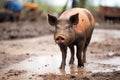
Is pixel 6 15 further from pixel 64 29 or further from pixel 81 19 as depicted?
pixel 64 29

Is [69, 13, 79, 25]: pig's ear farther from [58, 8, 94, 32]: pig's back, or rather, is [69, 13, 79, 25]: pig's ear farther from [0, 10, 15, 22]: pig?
[0, 10, 15, 22]: pig

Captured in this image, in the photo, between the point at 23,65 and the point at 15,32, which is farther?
the point at 15,32

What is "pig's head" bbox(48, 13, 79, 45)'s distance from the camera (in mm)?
8438

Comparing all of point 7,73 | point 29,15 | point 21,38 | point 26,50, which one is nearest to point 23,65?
point 7,73

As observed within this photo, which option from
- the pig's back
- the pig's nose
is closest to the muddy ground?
the pig's nose

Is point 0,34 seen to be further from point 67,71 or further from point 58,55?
point 67,71

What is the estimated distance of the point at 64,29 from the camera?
28.5 feet

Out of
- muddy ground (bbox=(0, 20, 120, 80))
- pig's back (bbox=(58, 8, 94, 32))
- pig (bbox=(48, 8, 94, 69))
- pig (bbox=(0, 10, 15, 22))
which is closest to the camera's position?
muddy ground (bbox=(0, 20, 120, 80))

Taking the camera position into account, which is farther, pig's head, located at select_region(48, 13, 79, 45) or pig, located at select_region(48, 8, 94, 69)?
pig, located at select_region(48, 8, 94, 69)

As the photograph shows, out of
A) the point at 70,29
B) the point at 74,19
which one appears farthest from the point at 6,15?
the point at 70,29

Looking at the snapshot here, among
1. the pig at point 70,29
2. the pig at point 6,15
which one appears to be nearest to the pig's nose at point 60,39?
the pig at point 70,29

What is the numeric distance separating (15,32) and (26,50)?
741 cm

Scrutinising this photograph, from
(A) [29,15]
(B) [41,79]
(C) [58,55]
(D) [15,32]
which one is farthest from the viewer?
Answer: (A) [29,15]

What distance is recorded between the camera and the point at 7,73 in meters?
8.98
